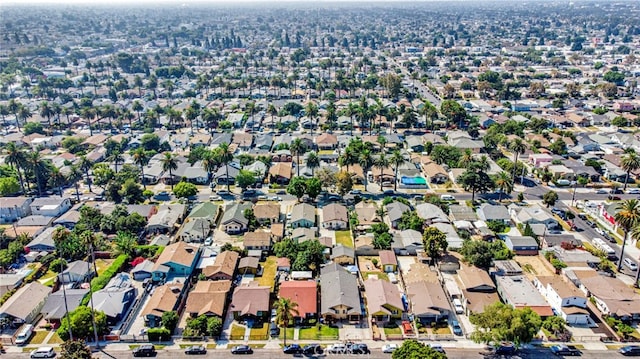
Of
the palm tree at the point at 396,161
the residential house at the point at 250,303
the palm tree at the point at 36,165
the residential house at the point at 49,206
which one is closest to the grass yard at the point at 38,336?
the residential house at the point at 250,303

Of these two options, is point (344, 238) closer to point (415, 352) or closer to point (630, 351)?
point (415, 352)

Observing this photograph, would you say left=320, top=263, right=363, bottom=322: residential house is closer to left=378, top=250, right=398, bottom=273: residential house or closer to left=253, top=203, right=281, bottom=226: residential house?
left=378, top=250, right=398, bottom=273: residential house

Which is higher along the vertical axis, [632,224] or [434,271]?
[632,224]

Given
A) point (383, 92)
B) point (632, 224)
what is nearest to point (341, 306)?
point (632, 224)

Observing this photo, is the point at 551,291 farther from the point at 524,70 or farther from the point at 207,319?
the point at 524,70

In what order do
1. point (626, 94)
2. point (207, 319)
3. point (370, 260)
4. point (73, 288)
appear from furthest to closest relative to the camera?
point (626, 94) → point (370, 260) → point (73, 288) → point (207, 319)

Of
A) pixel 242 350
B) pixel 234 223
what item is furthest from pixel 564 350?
pixel 234 223

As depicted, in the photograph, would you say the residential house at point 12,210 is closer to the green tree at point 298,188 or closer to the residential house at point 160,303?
the residential house at point 160,303

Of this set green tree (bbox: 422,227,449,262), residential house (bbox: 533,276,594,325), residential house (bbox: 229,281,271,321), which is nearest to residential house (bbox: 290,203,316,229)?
green tree (bbox: 422,227,449,262)
